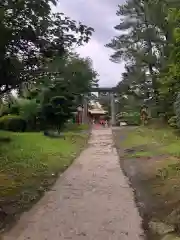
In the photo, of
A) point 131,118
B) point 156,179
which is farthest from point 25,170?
point 131,118

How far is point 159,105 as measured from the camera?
112 ft

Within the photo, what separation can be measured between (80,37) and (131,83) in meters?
28.2

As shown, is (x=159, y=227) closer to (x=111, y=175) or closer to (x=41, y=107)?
(x=111, y=175)

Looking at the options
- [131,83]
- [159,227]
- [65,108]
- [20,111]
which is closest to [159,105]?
[131,83]

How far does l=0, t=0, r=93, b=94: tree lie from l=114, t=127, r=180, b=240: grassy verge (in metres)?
3.83

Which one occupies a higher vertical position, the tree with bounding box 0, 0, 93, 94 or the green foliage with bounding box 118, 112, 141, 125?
the tree with bounding box 0, 0, 93, 94

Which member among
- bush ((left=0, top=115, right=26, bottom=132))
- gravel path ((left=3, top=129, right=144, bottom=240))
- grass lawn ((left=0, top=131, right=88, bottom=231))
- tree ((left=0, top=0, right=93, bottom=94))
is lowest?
gravel path ((left=3, top=129, right=144, bottom=240))

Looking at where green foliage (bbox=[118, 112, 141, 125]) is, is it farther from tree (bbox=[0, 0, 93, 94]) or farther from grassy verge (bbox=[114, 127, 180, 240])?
tree (bbox=[0, 0, 93, 94])

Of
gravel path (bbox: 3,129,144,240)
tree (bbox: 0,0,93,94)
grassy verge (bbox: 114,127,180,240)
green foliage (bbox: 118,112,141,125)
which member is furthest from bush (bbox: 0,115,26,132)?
tree (bbox: 0,0,93,94)

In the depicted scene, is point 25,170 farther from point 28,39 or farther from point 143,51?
point 143,51

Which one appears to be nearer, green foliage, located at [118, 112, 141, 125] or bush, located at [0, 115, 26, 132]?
bush, located at [0, 115, 26, 132]

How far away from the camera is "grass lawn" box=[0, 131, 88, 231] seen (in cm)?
892

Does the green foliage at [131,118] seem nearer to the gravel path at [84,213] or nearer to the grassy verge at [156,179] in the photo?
the grassy verge at [156,179]

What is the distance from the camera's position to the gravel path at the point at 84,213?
648cm
